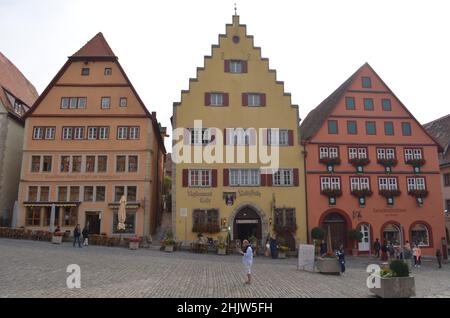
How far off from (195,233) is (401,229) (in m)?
15.7

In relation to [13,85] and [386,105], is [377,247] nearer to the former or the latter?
[386,105]

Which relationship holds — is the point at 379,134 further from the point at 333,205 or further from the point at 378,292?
the point at 378,292

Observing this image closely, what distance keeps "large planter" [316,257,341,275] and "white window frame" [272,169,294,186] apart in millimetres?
13260

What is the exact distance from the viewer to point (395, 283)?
490 inches

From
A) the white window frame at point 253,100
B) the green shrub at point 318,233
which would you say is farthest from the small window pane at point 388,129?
the white window frame at point 253,100

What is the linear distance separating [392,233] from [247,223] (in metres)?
11.3

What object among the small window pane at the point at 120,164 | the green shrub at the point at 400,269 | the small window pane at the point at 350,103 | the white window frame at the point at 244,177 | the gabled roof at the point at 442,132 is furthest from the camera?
the gabled roof at the point at 442,132

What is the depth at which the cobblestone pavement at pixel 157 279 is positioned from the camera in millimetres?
12414

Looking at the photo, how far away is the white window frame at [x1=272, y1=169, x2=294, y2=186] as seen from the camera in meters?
31.4

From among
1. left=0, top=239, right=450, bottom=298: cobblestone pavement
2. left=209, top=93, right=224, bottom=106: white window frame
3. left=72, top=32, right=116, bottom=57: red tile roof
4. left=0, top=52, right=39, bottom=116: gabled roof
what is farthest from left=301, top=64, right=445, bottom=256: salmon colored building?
left=0, top=52, right=39, bottom=116: gabled roof

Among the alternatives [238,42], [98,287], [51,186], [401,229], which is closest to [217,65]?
[238,42]

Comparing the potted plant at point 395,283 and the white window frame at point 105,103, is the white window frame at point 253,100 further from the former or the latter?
the potted plant at point 395,283

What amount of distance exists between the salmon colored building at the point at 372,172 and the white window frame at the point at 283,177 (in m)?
1.37

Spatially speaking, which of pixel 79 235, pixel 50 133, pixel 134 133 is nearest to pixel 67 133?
pixel 50 133
